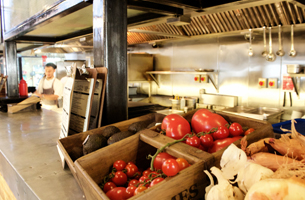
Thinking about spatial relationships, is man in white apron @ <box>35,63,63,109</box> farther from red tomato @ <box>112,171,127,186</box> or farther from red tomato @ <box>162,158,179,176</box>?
red tomato @ <box>162,158,179,176</box>

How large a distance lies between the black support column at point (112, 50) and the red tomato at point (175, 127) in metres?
0.57

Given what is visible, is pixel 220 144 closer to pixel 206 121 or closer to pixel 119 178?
pixel 206 121

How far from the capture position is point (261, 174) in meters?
0.52

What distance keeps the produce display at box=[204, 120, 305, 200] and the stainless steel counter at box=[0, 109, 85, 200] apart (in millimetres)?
538

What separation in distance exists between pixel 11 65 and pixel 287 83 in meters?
4.21

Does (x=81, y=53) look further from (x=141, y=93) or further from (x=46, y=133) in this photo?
(x=46, y=133)

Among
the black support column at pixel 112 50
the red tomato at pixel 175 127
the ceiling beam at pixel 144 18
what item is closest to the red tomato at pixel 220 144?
the red tomato at pixel 175 127

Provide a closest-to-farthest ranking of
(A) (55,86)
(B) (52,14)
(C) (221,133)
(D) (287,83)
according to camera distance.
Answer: (C) (221,133) < (B) (52,14) < (D) (287,83) < (A) (55,86)

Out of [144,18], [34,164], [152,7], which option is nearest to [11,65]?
[144,18]

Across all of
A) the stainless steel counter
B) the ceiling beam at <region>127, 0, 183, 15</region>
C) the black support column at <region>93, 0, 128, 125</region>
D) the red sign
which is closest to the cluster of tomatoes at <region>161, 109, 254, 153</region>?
the stainless steel counter

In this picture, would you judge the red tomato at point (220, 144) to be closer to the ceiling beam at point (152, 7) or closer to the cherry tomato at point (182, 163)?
the cherry tomato at point (182, 163)

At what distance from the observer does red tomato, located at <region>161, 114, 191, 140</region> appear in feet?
3.08

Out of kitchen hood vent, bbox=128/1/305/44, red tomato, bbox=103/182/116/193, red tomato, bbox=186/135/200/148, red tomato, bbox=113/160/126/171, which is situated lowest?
red tomato, bbox=103/182/116/193

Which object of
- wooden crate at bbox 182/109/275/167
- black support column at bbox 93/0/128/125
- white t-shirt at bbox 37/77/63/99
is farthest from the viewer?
white t-shirt at bbox 37/77/63/99
